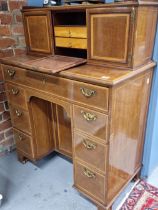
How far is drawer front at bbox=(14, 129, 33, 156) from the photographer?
1684mm

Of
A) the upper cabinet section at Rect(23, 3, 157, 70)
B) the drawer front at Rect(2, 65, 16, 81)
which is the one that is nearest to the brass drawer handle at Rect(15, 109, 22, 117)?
the drawer front at Rect(2, 65, 16, 81)

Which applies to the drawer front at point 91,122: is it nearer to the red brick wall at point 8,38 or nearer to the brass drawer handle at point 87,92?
the brass drawer handle at point 87,92

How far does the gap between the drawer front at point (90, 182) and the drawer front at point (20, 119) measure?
0.51 meters

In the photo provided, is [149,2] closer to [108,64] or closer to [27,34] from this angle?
[108,64]

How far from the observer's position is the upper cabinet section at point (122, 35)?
3.42 feet

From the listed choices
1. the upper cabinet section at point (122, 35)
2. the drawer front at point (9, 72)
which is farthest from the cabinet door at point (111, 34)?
the drawer front at point (9, 72)

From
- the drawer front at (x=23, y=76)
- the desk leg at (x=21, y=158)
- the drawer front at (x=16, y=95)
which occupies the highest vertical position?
the drawer front at (x=23, y=76)

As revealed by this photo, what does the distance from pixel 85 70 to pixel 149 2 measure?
46 cm

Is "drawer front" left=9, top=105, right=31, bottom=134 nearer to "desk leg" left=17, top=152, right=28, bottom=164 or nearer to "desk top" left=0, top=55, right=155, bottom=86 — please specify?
"desk leg" left=17, top=152, right=28, bottom=164

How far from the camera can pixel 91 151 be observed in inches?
48.4

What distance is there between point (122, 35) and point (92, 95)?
1.13ft

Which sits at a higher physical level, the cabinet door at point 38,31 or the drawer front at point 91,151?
the cabinet door at point 38,31

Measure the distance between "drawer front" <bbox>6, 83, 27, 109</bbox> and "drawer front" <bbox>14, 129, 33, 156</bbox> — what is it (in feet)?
0.87

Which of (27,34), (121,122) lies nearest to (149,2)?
(121,122)
